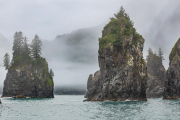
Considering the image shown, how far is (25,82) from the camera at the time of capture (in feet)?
443

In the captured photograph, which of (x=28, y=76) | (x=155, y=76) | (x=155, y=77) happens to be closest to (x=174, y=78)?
(x=155, y=77)

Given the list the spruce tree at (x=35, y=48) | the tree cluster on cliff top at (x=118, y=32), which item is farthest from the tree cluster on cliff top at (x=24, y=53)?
the tree cluster on cliff top at (x=118, y=32)

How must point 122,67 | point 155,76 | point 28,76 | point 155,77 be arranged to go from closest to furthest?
point 122,67, point 28,76, point 155,77, point 155,76

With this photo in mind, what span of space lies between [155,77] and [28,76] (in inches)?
3394

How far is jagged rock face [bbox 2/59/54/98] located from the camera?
134750 millimetres

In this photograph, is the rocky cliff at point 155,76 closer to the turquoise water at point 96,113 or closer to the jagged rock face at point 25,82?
the jagged rock face at point 25,82

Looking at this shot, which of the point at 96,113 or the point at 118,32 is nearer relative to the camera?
the point at 96,113

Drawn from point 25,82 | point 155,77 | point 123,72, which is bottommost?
point 25,82

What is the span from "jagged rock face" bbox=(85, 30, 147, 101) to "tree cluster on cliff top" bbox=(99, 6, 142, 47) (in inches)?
72.2

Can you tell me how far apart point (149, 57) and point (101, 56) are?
9017 centimetres

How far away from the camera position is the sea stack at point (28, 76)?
135 metres

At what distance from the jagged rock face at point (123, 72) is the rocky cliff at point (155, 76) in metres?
72.0

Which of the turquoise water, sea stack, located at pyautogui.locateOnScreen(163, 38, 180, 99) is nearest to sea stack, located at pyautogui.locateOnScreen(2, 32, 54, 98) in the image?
sea stack, located at pyautogui.locateOnScreen(163, 38, 180, 99)

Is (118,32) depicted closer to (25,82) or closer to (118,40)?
(118,40)
